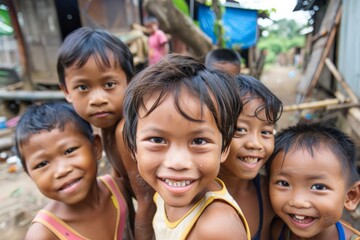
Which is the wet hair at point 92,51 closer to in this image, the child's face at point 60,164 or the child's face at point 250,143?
the child's face at point 60,164

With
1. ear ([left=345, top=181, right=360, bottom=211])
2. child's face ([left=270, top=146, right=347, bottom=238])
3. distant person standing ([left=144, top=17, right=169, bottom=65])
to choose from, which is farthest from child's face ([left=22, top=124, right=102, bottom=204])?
distant person standing ([left=144, top=17, right=169, bottom=65])

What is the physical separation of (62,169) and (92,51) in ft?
2.23

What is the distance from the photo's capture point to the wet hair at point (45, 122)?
1436mm

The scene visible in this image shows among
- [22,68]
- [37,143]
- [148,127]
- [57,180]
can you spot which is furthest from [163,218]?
[22,68]

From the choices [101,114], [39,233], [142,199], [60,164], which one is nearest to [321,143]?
[142,199]

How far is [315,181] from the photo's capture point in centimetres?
127

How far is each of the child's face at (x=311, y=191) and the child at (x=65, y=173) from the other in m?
0.97

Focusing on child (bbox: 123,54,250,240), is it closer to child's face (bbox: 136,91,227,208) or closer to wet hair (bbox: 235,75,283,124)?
child's face (bbox: 136,91,227,208)

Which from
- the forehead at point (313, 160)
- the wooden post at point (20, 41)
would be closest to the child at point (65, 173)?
the forehead at point (313, 160)

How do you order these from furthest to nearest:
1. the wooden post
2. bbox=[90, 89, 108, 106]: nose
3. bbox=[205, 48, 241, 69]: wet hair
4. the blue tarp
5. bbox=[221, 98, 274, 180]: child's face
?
the blue tarp, the wooden post, bbox=[205, 48, 241, 69]: wet hair, bbox=[90, 89, 108, 106]: nose, bbox=[221, 98, 274, 180]: child's face

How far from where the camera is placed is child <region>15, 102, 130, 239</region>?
1415 mm

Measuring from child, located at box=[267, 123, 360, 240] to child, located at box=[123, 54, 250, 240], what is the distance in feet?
1.24

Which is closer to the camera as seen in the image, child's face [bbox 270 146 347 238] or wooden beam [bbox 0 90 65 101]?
child's face [bbox 270 146 347 238]

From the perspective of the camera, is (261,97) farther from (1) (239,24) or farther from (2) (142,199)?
(1) (239,24)
